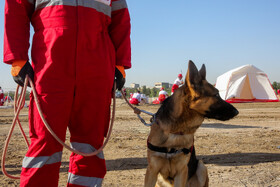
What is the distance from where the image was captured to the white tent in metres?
19.2

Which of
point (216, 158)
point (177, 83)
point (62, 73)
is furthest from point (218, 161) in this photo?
point (177, 83)

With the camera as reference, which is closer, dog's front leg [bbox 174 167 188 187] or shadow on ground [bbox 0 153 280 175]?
dog's front leg [bbox 174 167 188 187]

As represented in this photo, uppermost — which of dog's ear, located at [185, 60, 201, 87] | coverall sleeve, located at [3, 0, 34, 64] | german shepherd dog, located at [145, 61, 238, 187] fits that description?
coverall sleeve, located at [3, 0, 34, 64]

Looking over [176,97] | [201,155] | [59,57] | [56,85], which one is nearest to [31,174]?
[56,85]

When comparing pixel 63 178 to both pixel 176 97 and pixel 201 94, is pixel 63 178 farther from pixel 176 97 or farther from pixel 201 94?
pixel 201 94

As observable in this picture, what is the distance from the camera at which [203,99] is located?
8.27 ft

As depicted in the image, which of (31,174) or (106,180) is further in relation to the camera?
(106,180)

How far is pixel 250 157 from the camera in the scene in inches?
174

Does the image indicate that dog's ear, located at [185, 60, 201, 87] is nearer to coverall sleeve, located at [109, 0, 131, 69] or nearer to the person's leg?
coverall sleeve, located at [109, 0, 131, 69]

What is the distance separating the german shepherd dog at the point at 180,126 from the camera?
249 centimetres

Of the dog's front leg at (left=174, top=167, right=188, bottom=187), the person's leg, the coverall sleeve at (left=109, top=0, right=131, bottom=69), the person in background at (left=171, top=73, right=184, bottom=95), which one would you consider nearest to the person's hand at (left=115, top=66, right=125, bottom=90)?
the coverall sleeve at (left=109, top=0, right=131, bottom=69)

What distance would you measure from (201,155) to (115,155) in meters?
1.58

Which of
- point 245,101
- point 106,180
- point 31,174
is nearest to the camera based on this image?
point 31,174

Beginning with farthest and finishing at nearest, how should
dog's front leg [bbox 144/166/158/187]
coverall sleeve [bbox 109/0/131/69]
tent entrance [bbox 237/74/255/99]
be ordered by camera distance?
tent entrance [bbox 237/74/255/99]
dog's front leg [bbox 144/166/158/187]
coverall sleeve [bbox 109/0/131/69]
